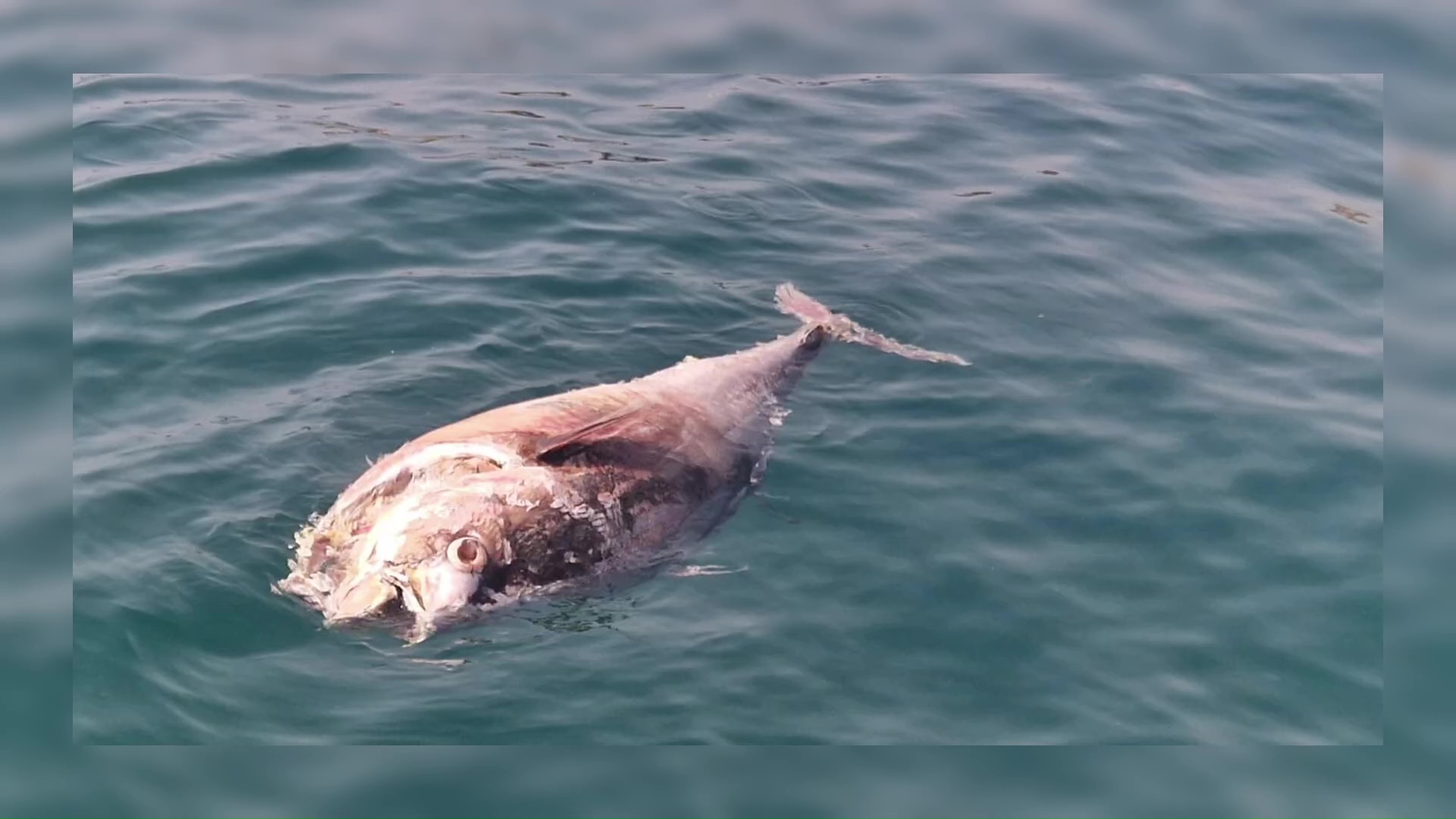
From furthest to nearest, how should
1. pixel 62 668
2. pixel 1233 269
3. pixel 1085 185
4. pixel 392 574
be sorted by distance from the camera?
pixel 1085 185 < pixel 1233 269 < pixel 392 574 < pixel 62 668

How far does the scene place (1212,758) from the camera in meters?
4.91

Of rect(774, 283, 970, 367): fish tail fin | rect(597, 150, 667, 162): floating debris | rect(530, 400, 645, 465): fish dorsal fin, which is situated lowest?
rect(530, 400, 645, 465): fish dorsal fin

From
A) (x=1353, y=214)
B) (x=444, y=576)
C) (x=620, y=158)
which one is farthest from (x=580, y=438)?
(x=1353, y=214)

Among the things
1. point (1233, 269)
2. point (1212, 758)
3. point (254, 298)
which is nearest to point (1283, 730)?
point (1212, 758)

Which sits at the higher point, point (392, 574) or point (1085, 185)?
point (1085, 185)

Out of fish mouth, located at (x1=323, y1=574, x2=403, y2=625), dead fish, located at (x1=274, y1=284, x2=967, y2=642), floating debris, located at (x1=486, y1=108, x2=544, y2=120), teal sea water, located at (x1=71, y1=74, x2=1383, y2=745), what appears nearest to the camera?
teal sea water, located at (x1=71, y1=74, x2=1383, y2=745)

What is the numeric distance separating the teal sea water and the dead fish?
0.52 ft

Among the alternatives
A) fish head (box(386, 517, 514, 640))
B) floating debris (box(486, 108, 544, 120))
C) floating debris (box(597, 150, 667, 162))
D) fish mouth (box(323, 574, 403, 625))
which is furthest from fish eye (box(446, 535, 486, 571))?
floating debris (box(597, 150, 667, 162))

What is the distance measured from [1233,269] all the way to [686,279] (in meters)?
3.31

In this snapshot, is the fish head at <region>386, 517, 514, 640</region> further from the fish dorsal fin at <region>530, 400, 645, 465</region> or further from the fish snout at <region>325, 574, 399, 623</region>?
the fish dorsal fin at <region>530, 400, 645, 465</region>

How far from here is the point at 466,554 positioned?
5.60 meters

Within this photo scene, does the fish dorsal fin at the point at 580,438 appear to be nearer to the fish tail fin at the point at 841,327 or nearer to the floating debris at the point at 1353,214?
the fish tail fin at the point at 841,327

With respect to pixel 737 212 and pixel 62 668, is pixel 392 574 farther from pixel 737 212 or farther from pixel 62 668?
pixel 737 212

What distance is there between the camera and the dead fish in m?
5.59
